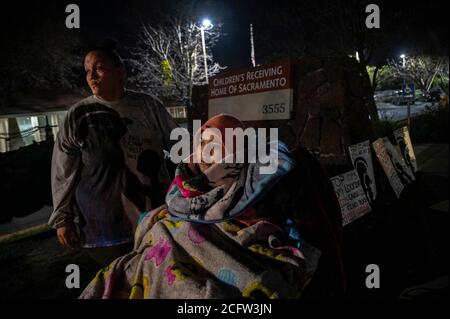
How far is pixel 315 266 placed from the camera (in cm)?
161

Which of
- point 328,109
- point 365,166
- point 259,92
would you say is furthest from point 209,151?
point 365,166

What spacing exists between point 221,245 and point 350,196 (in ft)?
6.00

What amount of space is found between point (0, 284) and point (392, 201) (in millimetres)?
4513

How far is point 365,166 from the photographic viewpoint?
3.31 m

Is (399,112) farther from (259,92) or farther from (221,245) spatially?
(221,245)

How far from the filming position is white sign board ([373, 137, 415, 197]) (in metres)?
3.58

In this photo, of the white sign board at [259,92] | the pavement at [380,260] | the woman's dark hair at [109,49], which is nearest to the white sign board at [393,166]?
the pavement at [380,260]

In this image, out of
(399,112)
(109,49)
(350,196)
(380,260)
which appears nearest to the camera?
(109,49)

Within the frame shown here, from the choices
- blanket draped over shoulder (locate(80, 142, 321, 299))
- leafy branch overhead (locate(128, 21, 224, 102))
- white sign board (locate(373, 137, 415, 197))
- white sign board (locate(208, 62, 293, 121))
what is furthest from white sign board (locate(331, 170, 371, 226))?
leafy branch overhead (locate(128, 21, 224, 102))

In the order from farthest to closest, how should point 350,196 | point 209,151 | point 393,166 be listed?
point 393,166, point 350,196, point 209,151

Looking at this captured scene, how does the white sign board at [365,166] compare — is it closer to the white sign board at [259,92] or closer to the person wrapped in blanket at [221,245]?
the white sign board at [259,92]

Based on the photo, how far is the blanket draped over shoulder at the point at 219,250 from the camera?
4.89 feet
